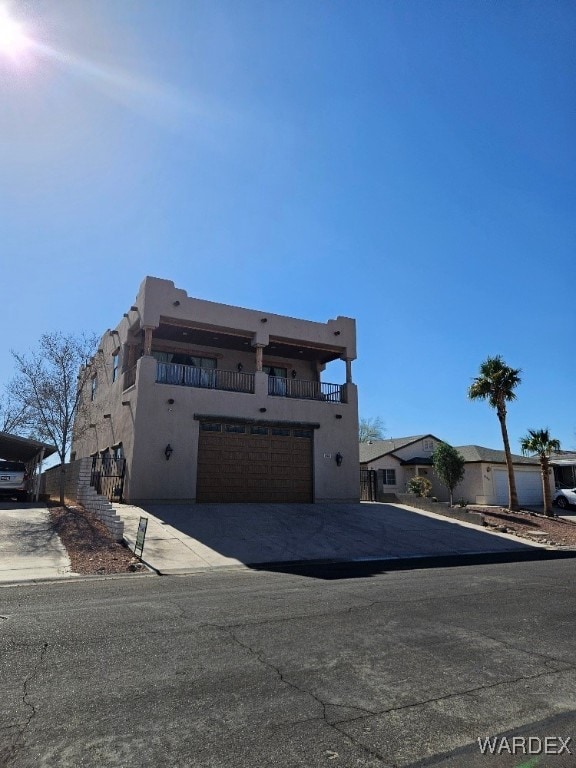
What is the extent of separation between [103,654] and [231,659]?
48.9 inches

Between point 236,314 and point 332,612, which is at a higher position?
point 236,314

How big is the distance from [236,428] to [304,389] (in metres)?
4.83

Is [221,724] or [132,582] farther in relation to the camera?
[132,582]

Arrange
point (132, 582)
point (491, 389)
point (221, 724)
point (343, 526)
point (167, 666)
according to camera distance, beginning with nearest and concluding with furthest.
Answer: point (221, 724), point (167, 666), point (132, 582), point (343, 526), point (491, 389)

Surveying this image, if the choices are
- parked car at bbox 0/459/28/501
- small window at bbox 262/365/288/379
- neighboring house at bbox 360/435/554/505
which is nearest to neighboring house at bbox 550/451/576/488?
neighboring house at bbox 360/435/554/505

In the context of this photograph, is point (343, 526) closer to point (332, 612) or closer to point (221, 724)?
point (332, 612)

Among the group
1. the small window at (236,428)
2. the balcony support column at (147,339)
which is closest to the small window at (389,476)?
the small window at (236,428)

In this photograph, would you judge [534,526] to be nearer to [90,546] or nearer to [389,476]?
[389,476]

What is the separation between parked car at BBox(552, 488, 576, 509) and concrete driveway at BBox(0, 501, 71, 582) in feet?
92.3

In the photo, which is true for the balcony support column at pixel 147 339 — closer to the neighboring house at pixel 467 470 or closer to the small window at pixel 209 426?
the small window at pixel 209 426

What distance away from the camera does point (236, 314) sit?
2183 cm

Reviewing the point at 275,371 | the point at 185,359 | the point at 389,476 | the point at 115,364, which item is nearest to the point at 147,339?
the point at 185,359

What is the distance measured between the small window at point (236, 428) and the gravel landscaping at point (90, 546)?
6.24 metres

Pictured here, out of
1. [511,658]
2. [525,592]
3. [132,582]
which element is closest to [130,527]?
[132,582]
